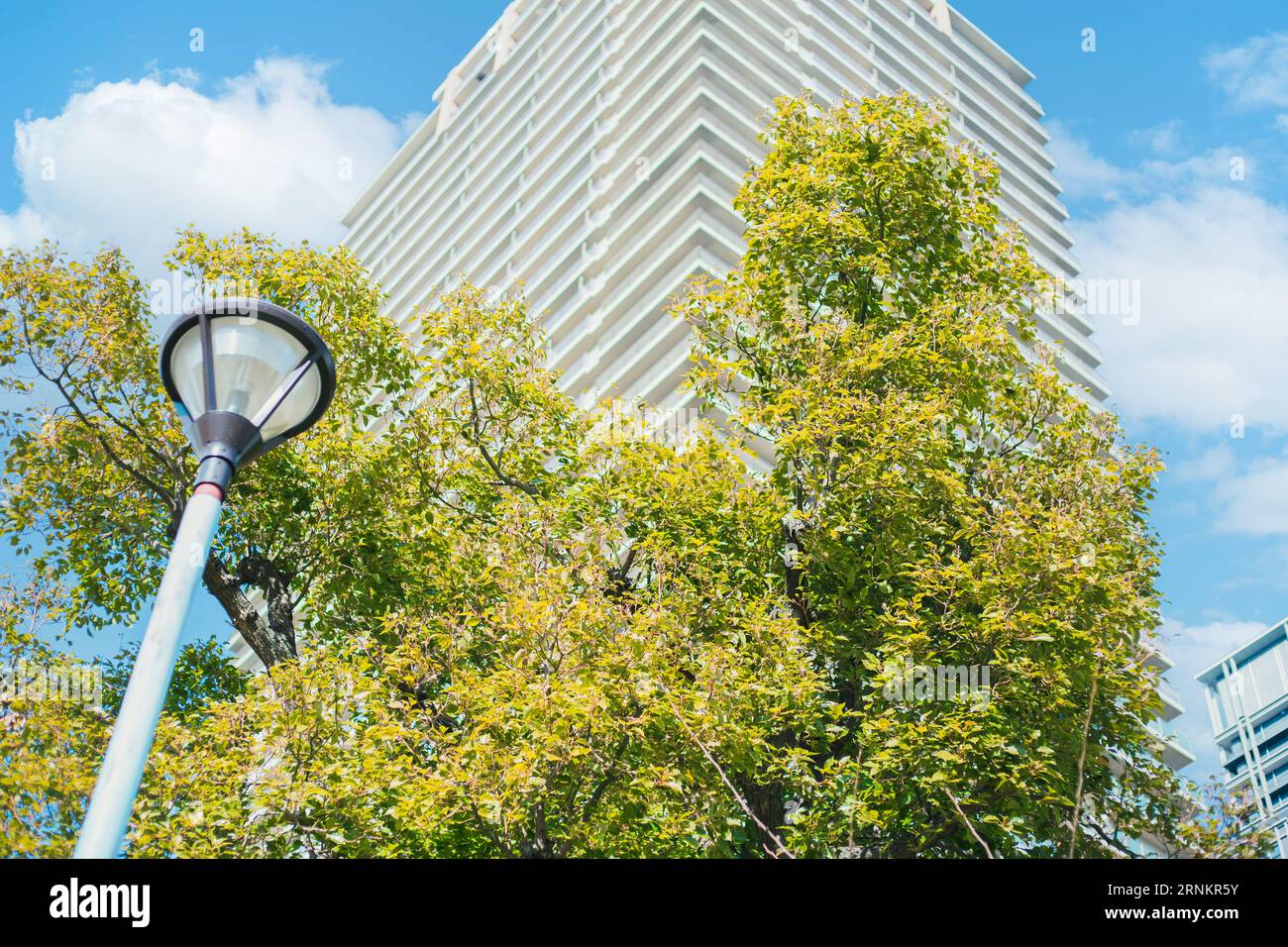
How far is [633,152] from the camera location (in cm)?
6038

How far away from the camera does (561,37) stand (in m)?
75.7

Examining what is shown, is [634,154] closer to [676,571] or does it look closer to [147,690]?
[676,571]

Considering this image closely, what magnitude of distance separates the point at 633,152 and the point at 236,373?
189ft

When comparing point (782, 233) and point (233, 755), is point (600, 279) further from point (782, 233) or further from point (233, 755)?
point (233, 755)

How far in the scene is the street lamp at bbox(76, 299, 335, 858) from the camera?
508 centimetres

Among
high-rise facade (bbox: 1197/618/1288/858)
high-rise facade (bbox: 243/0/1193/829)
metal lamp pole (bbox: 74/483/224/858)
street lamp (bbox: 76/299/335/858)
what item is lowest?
metal lamp pole (bbox: 74/483/224/858)

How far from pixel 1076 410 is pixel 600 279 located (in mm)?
46637

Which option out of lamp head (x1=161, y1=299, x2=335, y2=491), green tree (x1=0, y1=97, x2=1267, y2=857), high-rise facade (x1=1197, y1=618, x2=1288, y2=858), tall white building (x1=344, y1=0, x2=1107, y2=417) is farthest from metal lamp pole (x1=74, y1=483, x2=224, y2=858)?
high-rise facade (x1=1197, y1=618, x2=1288, y2=858)

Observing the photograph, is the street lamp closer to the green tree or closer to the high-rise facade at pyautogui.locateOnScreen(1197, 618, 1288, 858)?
the green tree

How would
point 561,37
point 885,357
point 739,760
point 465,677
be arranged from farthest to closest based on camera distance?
point 561,37, point 885,357, point 465,677, point 739,760
